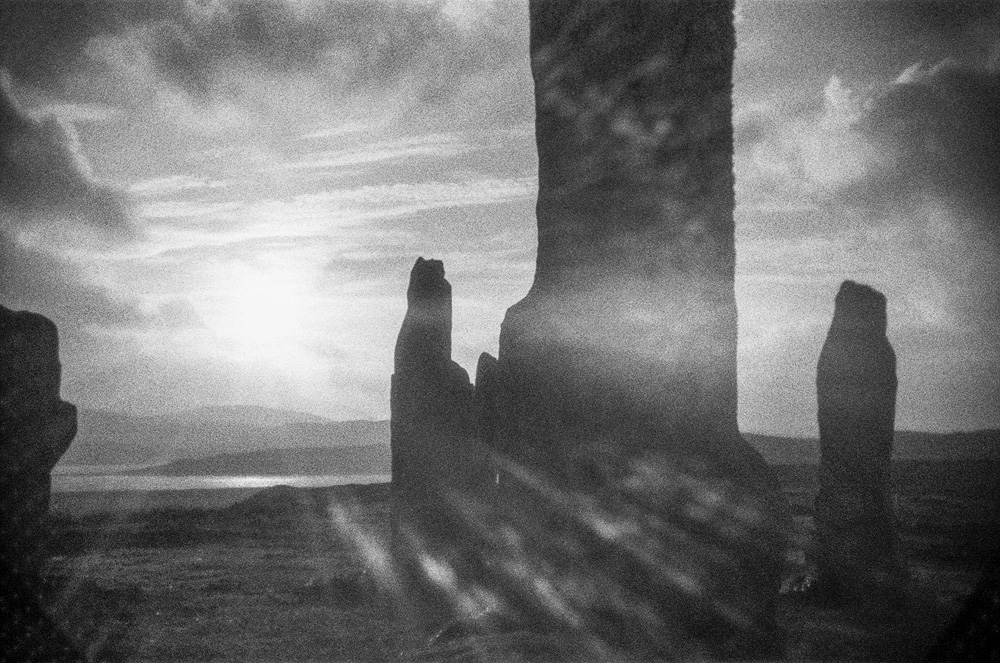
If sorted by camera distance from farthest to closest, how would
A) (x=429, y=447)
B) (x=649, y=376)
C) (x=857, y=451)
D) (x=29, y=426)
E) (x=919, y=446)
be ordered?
(x=919, y=446) → (x=429, y=447) → (x=857, y=451) → (x=29, y=426) → (x=649, y=376)

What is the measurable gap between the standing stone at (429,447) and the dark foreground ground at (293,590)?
2.88 ft

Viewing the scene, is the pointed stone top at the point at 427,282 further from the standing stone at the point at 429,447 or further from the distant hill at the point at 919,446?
the distant hill at the point at 919,446

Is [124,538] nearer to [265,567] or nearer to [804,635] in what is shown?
[265,567]

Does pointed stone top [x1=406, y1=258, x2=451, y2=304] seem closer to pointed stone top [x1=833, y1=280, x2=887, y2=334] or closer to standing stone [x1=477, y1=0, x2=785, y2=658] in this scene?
pointed stone top [x1=833, y1=280, x2=887, y2=334]

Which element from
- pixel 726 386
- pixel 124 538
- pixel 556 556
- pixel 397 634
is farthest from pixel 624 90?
pixel 124 538

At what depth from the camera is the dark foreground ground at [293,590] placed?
8.20 metres

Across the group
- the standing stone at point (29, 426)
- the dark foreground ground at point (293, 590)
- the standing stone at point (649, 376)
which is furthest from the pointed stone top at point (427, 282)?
the standing stone at point (649, 376)

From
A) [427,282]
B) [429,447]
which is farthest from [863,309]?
[429,447]

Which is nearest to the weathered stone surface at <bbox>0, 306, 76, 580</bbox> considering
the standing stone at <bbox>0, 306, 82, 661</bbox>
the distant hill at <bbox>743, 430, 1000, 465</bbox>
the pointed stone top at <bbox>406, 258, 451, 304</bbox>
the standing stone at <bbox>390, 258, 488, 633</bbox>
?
the standing stone at <bbox>0, 306, 82, 661</bbox>

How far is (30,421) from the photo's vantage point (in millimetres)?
5883

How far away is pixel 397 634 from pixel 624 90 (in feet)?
21.4

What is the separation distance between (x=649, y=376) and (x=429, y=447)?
712 centimetres

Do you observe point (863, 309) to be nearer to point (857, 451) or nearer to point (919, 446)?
point (857, 451)

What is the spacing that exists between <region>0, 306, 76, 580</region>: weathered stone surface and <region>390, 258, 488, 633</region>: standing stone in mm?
6155
